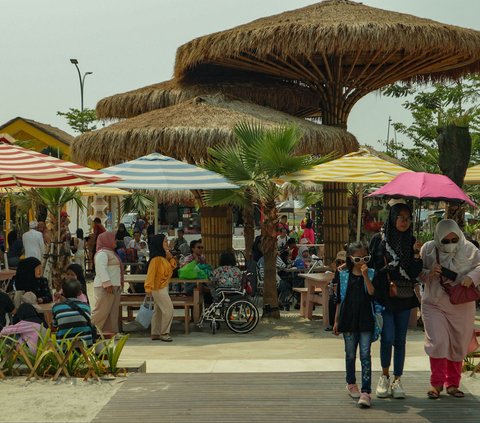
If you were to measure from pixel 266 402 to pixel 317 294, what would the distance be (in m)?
6.74

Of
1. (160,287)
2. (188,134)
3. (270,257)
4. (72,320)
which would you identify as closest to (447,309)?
(72,320)

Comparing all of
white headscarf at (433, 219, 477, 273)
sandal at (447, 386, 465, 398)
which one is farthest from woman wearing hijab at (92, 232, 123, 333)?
sandal at (447, 386, 465, 398)

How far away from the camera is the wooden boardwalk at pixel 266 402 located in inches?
249

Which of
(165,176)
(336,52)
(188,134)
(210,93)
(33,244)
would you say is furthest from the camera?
(210,93)

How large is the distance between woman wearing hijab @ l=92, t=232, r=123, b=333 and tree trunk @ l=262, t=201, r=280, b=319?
8.41 feet

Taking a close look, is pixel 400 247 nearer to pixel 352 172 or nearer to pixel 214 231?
pixel 352 172

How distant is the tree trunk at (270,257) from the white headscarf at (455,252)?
→ 594 centimetres

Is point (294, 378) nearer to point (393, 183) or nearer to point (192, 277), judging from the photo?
point (393, 183)

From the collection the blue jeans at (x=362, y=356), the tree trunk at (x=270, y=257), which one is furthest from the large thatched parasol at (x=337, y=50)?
the blue jeans at (x=362, y=356)

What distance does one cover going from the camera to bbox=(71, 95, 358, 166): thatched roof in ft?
48.2

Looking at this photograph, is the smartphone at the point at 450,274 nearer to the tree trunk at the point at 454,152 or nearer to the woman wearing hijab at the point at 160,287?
the tree trunk at the point at 454,152

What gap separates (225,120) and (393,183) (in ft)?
25.8

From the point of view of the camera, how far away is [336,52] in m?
16.2

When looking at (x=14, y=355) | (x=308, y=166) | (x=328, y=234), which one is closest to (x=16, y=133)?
(x=328, y=234)
